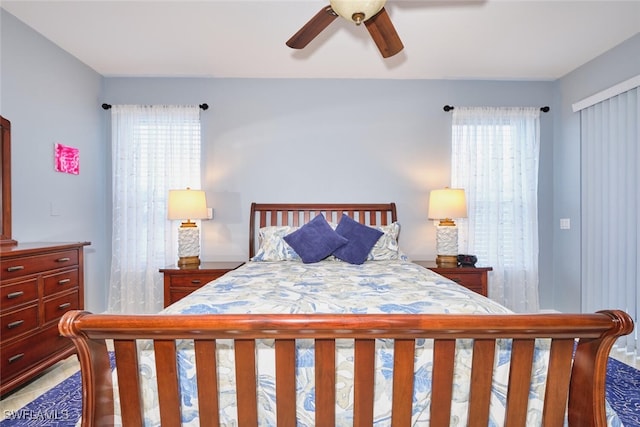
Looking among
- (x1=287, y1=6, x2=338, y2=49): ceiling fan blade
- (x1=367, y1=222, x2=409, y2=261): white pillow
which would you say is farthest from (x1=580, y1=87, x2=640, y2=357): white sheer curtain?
(x1=287, y1=6, x2=338, y2=49): ceiling fan blade

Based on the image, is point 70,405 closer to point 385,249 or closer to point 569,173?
point 385,249

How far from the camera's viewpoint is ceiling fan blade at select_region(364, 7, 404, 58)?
1.91 metres

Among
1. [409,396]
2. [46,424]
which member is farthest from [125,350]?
[46,424]

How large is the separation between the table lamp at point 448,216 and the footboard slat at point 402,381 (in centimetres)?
230

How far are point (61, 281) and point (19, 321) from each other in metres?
0.38

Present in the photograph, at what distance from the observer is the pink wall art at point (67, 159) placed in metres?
3.00

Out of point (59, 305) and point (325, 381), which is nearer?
point (325, 381)

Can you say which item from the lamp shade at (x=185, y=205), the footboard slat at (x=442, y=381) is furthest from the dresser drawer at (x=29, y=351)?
the footboard slat at (x=442, y=381)

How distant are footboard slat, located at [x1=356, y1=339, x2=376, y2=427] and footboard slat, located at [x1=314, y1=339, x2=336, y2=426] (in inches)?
2.8

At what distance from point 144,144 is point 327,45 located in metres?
2.15

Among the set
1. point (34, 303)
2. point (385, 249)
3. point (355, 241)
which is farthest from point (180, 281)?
point (385, 249)

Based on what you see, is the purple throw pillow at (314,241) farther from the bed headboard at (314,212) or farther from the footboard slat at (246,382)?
the footboard slat at (246,382)

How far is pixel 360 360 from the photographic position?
1.06m

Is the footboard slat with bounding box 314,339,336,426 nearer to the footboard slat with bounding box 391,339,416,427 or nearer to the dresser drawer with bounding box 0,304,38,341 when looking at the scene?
the footboard slat with bounding box 391,339,416,427
